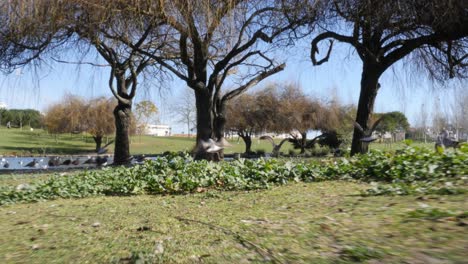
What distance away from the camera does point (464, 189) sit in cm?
460

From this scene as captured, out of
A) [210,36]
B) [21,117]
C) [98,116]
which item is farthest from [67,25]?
[21,117]

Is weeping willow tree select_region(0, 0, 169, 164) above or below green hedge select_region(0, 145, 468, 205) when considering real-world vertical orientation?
above

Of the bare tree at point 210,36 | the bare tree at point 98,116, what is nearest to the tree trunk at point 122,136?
the bare tree at point 210,36

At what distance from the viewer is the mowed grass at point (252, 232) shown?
288 centimetres

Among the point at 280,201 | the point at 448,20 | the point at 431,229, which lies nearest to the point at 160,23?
the point at 448,20

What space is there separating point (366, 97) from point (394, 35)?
1.93m

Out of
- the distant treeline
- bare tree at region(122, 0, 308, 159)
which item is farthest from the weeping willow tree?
the distant treeline

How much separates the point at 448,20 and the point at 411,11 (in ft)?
2.82

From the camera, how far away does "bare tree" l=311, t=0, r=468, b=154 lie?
405 inches

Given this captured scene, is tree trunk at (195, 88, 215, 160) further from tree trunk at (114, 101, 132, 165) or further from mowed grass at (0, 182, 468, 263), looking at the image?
mowed grass at (0, 182, 468, 263)

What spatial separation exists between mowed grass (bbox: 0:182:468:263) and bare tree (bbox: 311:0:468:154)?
619 centimetres

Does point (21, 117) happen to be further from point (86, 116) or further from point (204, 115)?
point (204, 115)

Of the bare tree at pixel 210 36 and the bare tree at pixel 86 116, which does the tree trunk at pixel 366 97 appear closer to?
the bare tree at pixel 210 36

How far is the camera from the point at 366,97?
44.7 feet
